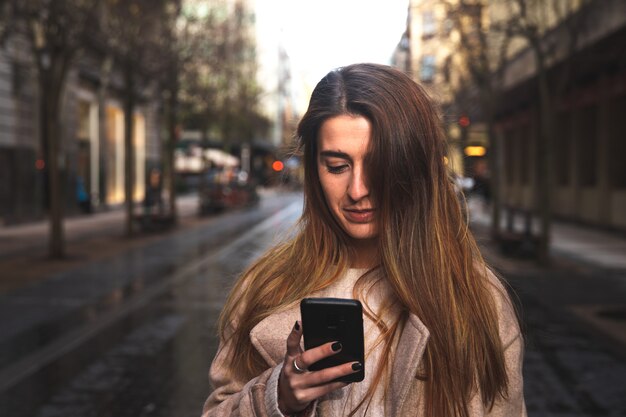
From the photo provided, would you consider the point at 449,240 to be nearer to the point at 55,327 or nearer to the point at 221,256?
the point at 55,327

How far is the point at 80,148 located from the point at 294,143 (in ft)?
122

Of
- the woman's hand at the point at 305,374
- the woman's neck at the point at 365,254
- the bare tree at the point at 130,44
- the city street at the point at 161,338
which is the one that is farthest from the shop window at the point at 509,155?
the woman's hand at the point at 305,374

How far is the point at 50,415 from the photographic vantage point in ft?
21.1

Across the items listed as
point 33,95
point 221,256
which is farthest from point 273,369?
point 33,95

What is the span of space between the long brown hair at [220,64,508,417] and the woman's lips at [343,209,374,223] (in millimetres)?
19

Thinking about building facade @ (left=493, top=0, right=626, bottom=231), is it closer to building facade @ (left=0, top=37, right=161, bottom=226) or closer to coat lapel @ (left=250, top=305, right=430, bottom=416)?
building facade @ (left=0, top=37, right=161, bottom=226)

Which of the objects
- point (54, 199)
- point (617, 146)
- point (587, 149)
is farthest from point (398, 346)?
point (587, 149)

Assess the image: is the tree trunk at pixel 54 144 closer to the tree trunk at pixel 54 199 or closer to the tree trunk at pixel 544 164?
the tree trunk at pixel 54 199

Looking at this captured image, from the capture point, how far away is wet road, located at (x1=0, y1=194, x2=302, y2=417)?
6797 mm

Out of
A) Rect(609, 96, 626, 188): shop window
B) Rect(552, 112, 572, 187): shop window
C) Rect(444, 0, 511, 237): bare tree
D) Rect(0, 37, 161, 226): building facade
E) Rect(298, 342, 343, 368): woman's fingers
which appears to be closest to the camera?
Rect(298, 342, 343, 368): woman's fingers

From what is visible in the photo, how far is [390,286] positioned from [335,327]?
35 cm

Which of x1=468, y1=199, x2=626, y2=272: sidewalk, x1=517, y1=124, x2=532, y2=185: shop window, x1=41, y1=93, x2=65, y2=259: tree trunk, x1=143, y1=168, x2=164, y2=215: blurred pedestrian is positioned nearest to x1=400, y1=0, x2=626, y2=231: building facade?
x1=517, y1=124, x2=532, y2=185: shop window

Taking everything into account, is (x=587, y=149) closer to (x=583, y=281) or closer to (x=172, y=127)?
(x=172, y=127)

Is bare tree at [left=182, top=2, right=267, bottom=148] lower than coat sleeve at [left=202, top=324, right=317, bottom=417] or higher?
higher
